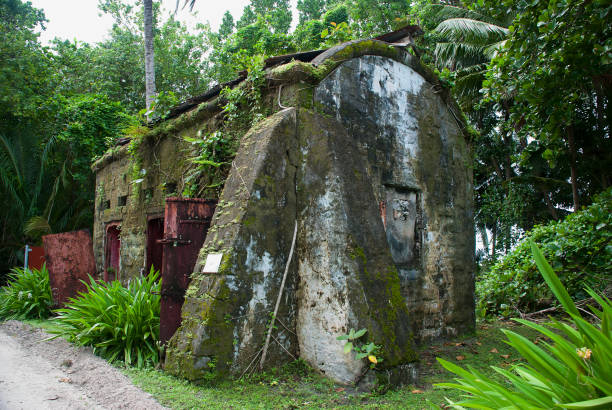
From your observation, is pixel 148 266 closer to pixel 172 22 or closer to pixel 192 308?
pixel 192 308

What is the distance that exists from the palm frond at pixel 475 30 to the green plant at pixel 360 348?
42.7 ft

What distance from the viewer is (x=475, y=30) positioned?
1380 centimetres

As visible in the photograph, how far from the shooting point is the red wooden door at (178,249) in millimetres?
4840

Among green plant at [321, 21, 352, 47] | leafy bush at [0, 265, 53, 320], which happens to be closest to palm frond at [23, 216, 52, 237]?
leafy bush at [0, 265, 53, 320]

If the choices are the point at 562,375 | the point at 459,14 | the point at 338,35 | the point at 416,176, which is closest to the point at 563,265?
the point at 416,176

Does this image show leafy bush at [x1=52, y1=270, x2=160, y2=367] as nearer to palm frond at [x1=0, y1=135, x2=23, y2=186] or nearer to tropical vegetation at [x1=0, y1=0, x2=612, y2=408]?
tropical vegetation at [x1=0, y1=0, x2=612, y2=408]

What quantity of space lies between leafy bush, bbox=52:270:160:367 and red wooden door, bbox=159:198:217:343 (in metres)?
0.36

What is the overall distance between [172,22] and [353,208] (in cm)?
2096

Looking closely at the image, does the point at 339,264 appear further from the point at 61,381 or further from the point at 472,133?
the point at 472,133

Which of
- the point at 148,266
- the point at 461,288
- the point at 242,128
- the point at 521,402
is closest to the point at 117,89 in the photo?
the point at 148,266

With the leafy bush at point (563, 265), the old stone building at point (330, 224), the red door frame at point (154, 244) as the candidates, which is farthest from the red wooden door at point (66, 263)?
the leafy bush at point (563, 265)

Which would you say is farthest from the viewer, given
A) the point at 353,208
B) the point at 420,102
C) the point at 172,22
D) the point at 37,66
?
the point at 172,22

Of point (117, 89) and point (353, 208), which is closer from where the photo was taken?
point (353, 208)

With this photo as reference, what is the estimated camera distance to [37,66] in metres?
14.1
